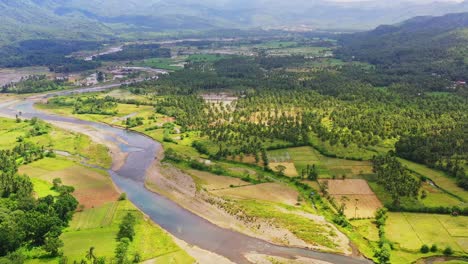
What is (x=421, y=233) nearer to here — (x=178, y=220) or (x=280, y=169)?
(x=280, y=169)

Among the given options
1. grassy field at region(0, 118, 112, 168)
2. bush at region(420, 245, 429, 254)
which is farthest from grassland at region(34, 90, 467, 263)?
grassy field at region(0, 118, 112, 168)

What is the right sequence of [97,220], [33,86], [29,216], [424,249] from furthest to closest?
[33,86], [97,220], [29,216], [424,249]

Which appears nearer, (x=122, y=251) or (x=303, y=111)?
(x=122, y=251)

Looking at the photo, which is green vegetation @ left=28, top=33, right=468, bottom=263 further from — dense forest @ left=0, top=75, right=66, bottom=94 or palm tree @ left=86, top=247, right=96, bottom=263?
dense forest @ left=0, top=75, right=66, bottom=94

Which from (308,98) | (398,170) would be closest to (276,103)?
(308,98)

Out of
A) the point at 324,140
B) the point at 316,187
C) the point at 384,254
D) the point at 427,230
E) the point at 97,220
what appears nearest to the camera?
the point at 384,254

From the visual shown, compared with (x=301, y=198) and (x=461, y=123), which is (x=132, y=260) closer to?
(x=301, y=198)

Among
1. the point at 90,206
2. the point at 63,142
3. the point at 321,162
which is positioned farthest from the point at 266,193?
the point at 63,142
